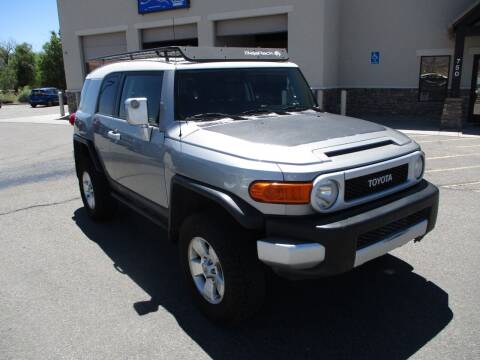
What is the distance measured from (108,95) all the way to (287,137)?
2727mm

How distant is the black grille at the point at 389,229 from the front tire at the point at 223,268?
0.74 m

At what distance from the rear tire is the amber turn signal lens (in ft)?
10.3

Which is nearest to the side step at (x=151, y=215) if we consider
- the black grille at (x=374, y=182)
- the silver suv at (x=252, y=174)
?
the silver suv at (x=252, y=174)

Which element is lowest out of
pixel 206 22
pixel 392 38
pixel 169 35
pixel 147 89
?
pixel 147 89

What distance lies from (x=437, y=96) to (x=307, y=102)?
13.5m

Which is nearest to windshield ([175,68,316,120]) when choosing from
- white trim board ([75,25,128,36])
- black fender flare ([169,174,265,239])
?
black fender flare ([169,174,265,239])

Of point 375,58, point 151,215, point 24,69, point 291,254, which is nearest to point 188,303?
point 151,215

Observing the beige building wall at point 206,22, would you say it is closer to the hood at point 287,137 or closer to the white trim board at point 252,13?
the white trim board at point 252,13

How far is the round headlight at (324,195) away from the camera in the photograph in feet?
9.07

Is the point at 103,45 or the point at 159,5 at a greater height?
the point at 159,5

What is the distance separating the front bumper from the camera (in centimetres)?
269

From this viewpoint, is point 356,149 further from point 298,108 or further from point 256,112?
point 298,108

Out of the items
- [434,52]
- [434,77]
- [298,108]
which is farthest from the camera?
[434,77]

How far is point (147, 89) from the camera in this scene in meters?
4.11
